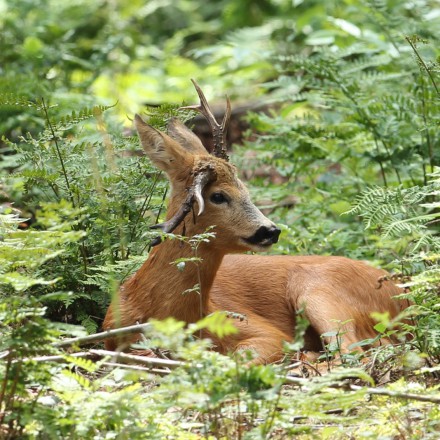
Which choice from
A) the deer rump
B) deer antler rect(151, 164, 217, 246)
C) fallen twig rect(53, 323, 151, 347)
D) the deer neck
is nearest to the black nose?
the deer neck

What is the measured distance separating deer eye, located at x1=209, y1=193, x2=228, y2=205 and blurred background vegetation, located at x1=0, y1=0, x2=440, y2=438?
1.62 feet

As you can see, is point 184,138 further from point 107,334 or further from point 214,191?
point 107,334

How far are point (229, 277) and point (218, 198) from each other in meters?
0.92

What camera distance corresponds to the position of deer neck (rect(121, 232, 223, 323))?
6664 millimetres

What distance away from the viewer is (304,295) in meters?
7.34

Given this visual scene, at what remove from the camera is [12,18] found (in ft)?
43.6

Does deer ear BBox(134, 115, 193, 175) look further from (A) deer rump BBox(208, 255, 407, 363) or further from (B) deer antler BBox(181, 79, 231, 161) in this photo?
(A) deer rump BBox(208, 255, 407, 363)

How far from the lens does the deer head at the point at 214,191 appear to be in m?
6.73

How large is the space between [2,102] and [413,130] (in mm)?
3637

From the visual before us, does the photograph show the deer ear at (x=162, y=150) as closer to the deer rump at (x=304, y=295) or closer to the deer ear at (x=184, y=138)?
the deer ear at (x=184, y=138)

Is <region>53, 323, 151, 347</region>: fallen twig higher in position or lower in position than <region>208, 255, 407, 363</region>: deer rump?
higher

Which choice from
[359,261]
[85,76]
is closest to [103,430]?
[359,261]

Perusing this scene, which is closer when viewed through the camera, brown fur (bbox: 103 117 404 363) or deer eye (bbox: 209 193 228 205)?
brown fur (bbox: 103 117 404 363)

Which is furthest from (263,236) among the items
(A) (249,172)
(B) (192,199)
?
(A) (249,172)
